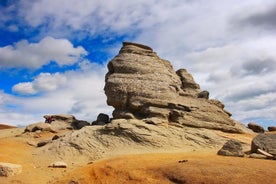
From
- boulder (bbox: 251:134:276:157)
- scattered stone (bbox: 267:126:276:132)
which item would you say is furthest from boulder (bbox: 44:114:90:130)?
scattered stone (bbox: 267:126:276:132)

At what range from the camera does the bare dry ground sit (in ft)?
35.8

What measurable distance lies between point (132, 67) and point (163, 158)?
9.10 metres

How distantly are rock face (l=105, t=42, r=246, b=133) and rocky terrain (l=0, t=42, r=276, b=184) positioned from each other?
6 cm

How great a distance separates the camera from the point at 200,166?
1206 cm

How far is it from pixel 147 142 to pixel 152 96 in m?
4.15

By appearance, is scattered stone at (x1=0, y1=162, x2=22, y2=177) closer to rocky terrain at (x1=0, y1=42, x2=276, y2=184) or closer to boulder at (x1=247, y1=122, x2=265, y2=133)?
rocky terrain at (x1=0, y1=42, x2=276, y2=184)

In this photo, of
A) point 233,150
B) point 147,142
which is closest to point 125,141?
point 147,142

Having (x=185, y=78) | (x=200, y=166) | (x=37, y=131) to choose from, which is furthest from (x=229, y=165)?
(x=37, y=131)

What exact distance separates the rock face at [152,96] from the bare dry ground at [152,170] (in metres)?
4.76

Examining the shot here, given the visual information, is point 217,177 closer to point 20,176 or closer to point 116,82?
point 20,176

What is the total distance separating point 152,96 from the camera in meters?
21.6

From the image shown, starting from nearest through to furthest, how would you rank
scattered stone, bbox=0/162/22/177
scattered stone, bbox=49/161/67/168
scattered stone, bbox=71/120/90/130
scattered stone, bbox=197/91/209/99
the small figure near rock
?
scattered stone, bbox=0/162/22/177, scattered stone, bbox=49/161/67/168, scattered stone, bbox=197/91/209/99, scattered stone, bbox=71/120/90/130, the small figure near rock

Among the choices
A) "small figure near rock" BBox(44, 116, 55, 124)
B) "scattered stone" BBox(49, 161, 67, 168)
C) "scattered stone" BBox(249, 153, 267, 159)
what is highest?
"small figure near rock" BBox(44, 116, 55, 124)

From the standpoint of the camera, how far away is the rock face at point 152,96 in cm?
2123
